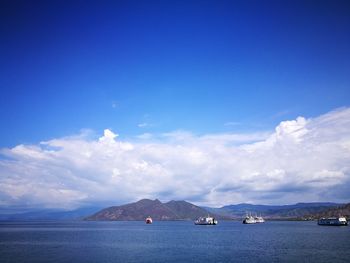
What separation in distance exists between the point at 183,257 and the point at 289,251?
3466 centimetres

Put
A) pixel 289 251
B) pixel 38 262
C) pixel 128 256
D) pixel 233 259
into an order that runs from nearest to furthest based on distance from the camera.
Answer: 1. pixel 38 262
2. pixel 233 259
3. pixel 128 256
4. pixel 289 251

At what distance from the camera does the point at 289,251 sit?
11081cm

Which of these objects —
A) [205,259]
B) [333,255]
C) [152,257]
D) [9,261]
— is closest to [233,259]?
[205,259]

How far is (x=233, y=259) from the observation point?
95.4m

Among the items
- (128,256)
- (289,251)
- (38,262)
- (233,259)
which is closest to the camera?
(38,262)

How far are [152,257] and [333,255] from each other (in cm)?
5019

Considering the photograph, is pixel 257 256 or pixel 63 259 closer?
pixel 63 259

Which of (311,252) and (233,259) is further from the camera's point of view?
(311,252)

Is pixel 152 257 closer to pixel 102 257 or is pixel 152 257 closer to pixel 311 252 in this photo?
pixel 102 257

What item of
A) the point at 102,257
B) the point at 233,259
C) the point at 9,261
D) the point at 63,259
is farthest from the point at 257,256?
the point at 9,261

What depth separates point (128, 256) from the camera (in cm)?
10300

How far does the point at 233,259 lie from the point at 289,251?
25259 millimetres

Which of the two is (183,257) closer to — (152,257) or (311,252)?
(152,257)

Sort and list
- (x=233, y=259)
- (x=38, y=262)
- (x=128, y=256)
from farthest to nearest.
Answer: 1. (x=128, y=256)
2. (x=233, y=259)
3. (x=38, y=262)
